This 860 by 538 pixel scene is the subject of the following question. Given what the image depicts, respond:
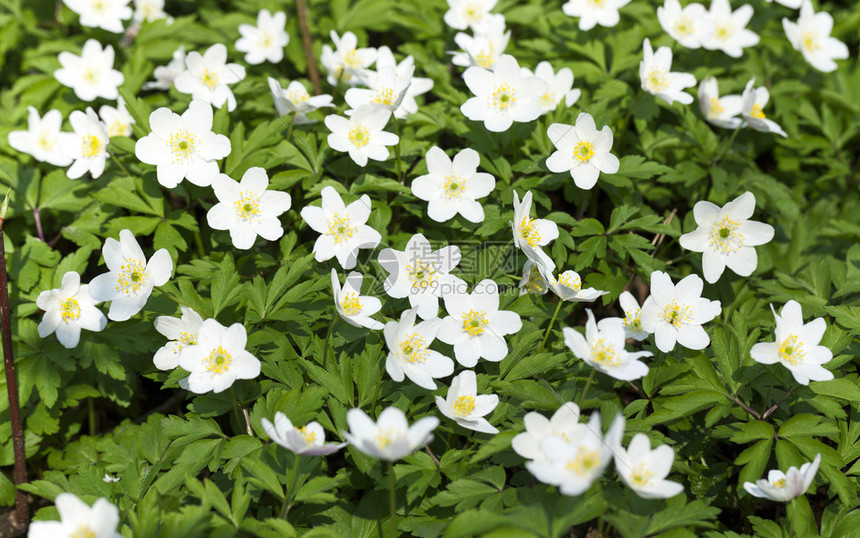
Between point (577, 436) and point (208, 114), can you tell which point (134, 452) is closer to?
point (208, 114)

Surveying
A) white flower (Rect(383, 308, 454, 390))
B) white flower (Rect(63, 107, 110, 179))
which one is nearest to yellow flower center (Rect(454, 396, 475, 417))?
white flower (Rect(383, 308, 454, 390))

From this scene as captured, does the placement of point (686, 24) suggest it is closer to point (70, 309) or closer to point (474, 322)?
point (474, 322)

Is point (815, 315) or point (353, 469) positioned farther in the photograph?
point (815, 315)

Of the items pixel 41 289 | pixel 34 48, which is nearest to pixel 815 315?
pixel 41 289

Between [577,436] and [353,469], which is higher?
[577,436]

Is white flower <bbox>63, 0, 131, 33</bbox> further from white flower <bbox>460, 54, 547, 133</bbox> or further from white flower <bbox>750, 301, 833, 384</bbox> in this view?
white flower <bbox>750, 301, 833, 384</bbox>

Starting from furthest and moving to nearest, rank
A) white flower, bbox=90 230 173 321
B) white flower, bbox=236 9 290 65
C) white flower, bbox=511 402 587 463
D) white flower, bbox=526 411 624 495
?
white flower, bbox=236 9 290 65 < white flower, bbox=90 230 173 321 < white flower, bbox=511 402 587 463 < white flower, bbox=526 411 624 495
